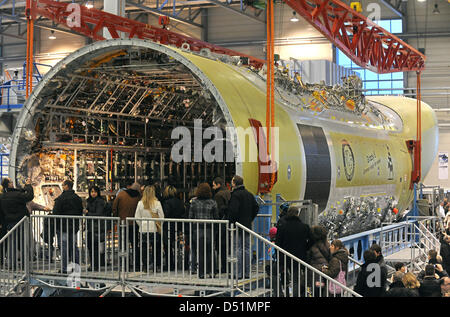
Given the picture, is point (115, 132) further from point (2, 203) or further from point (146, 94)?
point (2, 203)

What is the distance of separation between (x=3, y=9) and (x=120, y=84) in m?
29.8

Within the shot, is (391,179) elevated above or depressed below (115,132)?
below

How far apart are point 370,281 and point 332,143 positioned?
19.4 feet

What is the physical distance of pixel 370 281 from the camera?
11062 mm

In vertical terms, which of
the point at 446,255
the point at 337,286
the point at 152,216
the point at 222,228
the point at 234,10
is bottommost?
the point at 446,255

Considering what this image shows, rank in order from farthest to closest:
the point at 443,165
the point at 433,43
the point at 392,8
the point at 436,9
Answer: the point at 443,165 → the point at 433,43 → the point at 436,9 → the point at 392,8

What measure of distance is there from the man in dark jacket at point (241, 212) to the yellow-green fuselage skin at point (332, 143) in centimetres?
74

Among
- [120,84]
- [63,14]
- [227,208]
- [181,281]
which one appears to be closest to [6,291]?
[181,281]

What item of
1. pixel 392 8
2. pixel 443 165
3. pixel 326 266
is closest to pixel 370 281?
pixel 326 266

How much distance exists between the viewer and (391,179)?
21609 millimetres

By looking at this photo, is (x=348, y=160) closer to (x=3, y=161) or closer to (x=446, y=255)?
(x=446, y=255)

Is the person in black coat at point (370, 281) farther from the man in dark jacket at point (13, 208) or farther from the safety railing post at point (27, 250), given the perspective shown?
the man in dark jacket at point (13, 208)

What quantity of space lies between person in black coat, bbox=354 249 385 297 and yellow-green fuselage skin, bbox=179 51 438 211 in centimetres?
256

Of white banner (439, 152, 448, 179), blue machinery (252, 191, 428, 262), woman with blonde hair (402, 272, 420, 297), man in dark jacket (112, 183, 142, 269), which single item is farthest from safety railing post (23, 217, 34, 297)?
white banner (439, 152, 448, 179)
